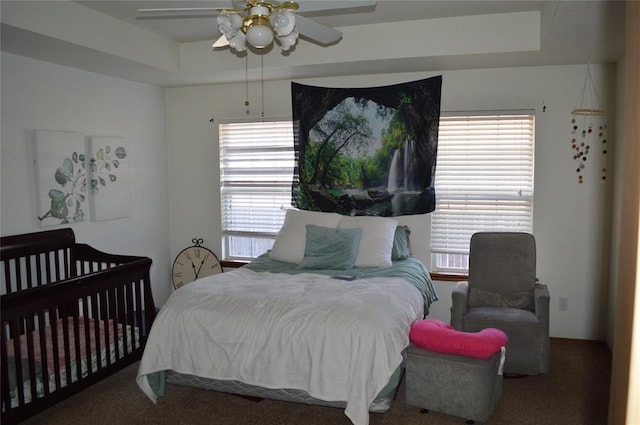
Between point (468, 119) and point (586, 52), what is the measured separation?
40.6 inches

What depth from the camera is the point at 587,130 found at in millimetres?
4059

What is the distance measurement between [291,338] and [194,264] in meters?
2.76

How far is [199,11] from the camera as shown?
100 inches

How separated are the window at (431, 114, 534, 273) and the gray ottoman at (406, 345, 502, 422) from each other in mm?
1670

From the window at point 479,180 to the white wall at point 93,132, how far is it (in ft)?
9.25

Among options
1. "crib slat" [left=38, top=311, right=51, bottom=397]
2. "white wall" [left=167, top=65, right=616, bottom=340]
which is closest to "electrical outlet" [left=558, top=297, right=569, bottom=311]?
Result: "white wall" [left=167, top=65, right=616, bottom=340]

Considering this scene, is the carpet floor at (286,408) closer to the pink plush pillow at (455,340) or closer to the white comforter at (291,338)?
the white comforter at (291,338)

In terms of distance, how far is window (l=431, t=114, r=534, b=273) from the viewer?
4258mm

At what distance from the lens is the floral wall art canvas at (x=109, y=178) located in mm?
4328

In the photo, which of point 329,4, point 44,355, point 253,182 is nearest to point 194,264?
point 253,182

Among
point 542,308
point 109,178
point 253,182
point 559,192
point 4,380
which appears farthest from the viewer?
point 253,182

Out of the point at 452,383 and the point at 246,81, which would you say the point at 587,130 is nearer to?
the point at 452,383

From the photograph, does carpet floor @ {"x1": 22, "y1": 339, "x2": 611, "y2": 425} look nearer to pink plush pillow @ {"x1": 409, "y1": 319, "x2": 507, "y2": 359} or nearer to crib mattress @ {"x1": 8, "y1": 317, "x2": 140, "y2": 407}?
crib mattress @ {"x1": 8, "y1": 317, "x2": 140, "y2": 407}

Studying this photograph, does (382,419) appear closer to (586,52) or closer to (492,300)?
(492,300)
